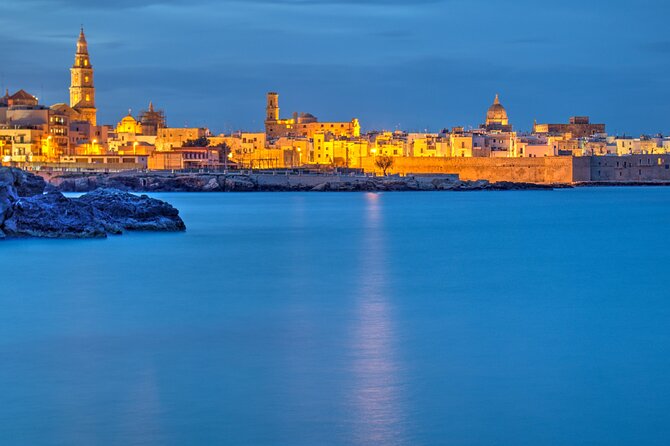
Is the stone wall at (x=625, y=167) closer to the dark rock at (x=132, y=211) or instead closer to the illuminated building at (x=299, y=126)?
the illuminated building at (x=299, y=126)

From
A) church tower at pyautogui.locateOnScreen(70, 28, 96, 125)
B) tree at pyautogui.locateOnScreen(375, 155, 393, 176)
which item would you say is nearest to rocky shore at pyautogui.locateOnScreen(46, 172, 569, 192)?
tree at pyautogui.locateOnScreen(375, 155, 393, 176)

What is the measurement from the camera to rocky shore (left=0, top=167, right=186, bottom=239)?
835 inches

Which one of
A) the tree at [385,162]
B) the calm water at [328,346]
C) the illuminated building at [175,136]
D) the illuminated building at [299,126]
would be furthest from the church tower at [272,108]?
the calm water at [328,346]

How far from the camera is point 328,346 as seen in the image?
Answer: 389 inches

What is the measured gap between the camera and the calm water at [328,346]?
721cm

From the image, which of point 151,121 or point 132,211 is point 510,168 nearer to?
point 151,121

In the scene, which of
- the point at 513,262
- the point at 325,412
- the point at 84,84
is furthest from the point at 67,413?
the point at 84,84

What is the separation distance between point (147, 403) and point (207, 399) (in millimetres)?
412

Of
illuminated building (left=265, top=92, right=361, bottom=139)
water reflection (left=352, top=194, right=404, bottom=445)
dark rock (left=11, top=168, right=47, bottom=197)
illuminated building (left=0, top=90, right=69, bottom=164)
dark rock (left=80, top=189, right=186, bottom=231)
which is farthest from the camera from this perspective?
illuminated building (left=265, top=92, right=361, bottom=139)

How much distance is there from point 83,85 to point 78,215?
2174 inches

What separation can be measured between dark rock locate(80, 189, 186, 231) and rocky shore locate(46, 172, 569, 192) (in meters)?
29.3

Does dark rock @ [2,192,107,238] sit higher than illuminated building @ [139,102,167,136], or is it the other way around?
illuminated building @ [139,102,167,136]

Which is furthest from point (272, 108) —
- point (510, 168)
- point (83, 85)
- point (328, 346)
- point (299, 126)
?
point (328, 346)

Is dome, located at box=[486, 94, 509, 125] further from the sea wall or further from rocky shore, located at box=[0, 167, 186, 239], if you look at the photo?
rocky shore, located at box=[0, 167, 186, 239]
